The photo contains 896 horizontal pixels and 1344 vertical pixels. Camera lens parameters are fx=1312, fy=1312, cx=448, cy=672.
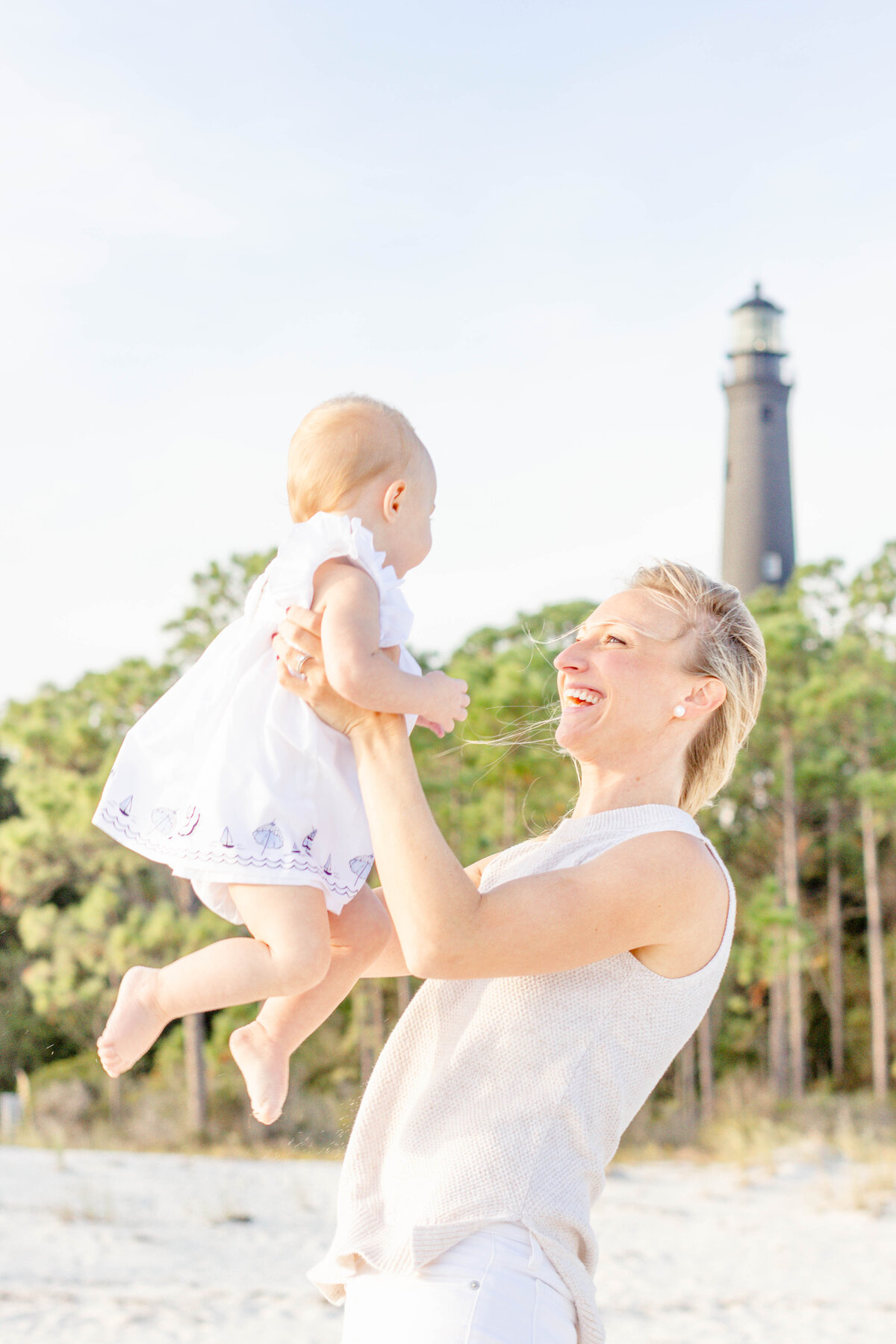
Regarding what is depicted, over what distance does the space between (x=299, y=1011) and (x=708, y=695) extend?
2.66 feet

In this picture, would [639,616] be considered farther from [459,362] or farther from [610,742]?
[459,362]

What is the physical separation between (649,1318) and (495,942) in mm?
9885

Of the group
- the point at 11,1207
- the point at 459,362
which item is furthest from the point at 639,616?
the point at 11,1207

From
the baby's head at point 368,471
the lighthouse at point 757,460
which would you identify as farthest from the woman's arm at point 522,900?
the lighthouse at point 757,460

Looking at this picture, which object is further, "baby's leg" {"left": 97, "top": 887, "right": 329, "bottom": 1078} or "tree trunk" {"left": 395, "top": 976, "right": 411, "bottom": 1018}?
"tree trunk" {"left": 395, "top": 976, "right": 411, "bottom": 1018}

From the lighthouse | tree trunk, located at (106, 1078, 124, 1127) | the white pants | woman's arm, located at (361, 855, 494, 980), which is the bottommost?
tree trunk, located at (106, 1078, 124, 1127)

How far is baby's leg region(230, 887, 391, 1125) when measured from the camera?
1933 millimetres

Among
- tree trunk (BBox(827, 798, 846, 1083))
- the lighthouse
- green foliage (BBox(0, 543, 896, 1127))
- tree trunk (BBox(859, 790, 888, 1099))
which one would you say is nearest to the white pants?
green foliage (BBox(0, 543, 896, 1127))

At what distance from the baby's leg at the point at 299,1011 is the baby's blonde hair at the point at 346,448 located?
2.05 ft

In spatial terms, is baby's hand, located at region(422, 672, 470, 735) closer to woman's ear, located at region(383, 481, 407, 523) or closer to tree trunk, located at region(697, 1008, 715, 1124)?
woman's ear, located at region(383, 481, 407, 523)

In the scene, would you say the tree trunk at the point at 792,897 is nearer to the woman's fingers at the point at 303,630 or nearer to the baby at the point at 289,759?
the baby at the point at 289,759

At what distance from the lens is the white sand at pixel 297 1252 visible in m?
9.73

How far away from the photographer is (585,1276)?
1.82 meters

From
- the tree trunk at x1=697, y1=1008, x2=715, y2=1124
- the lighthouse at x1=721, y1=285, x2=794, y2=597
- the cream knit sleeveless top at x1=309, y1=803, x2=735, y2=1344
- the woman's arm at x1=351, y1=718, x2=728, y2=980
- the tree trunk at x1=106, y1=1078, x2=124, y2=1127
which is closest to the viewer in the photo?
the woman's arm at x1=351, y1=718, x2=728, y2=980
